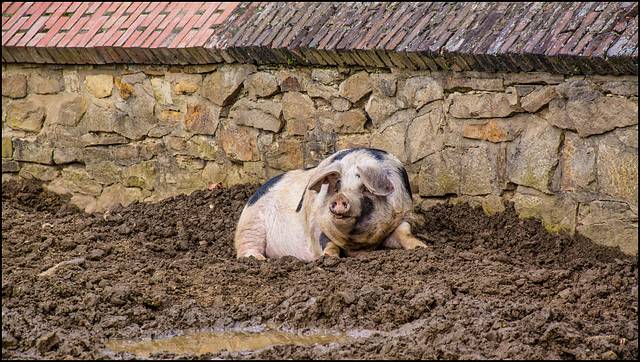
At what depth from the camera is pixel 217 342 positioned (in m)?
3.71

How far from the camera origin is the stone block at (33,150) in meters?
7.30

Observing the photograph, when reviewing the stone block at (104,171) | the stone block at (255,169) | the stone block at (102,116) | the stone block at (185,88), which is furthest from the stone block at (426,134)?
the stone block at (104,171)

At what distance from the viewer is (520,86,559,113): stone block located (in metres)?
4.69

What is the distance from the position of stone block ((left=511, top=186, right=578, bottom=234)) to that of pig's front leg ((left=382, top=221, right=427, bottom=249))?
85 centimetres

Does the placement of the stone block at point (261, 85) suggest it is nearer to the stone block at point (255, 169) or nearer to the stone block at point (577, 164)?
the stone block at point (255, 169)

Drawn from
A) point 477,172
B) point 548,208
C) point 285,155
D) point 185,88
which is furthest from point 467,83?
point 185,88

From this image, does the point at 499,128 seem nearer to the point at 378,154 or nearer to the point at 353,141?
the point at 378,154

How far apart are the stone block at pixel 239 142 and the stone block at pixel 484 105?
76.1 inches

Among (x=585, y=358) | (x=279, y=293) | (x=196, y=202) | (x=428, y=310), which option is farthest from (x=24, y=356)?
(x=196, y=202)

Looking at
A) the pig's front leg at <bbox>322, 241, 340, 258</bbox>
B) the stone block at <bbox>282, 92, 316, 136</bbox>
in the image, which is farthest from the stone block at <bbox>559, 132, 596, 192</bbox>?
the stone block at <bbox>282, 92, 316, 136</bbox>

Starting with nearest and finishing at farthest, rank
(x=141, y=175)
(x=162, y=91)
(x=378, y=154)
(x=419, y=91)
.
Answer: (x=378, y=154), (x=419, y=91), (x=162, y=91), (x=141, y=175)

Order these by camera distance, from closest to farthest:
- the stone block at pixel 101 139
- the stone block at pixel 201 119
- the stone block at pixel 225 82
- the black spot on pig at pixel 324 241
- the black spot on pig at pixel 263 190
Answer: the black spot on pig at pixel 324 241 → the black spot on pig at pixel 263 190 → the stone block at pixel 225 82 → the stone block at pixel 201 119 → the stone block at pixel 101 139

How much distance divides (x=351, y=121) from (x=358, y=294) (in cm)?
215

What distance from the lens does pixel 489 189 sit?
17.1ft
